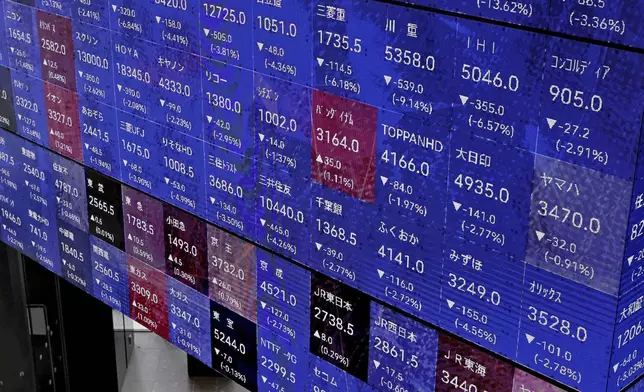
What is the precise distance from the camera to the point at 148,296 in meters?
6.60

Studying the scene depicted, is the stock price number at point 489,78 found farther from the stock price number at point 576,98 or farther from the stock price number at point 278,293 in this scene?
the stock price number at point 278,293

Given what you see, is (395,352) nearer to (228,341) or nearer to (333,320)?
(333,320)

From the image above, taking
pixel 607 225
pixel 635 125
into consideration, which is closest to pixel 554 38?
pixel 635 125

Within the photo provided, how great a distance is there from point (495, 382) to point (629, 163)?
1301mm

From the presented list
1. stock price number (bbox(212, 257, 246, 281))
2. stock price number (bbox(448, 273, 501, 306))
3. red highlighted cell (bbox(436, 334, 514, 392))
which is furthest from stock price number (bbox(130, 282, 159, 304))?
stock price number (bbox(448, 273, 501, 306))

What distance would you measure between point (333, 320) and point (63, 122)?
2534mm

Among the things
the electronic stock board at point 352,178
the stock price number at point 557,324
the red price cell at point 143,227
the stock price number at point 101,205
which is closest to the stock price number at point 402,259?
the electronic stock board at point 352,178

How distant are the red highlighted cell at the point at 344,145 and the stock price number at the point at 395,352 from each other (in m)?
0.73

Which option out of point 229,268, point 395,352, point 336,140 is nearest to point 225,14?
point 336,140

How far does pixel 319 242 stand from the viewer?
525 centimetres

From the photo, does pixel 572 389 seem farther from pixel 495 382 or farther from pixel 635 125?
pixel 635 125

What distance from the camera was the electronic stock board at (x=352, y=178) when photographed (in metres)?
3.99

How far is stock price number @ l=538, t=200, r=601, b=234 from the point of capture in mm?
3977

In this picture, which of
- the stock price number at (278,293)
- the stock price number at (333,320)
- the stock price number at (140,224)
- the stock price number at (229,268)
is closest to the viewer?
the stock price number at (333,320)
